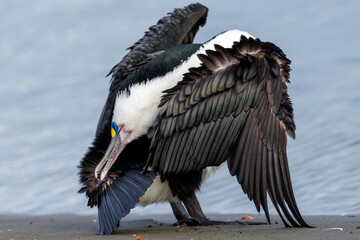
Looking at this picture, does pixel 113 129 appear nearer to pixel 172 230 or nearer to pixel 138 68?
pixel 138 68

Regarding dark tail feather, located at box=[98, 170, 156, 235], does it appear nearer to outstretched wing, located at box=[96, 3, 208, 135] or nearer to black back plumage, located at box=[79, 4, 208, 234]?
black back plumage, located at box=[79, 4, 208, 234]

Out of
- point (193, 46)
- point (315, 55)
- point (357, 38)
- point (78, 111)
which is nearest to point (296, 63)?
point (315, 55)

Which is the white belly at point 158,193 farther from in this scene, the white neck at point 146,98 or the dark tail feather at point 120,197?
the white neck at point 146,98

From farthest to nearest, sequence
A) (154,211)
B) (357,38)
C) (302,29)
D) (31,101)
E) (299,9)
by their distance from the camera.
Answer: (299,9)
(302,29)
(357,38)
(31,101)
(154,211)

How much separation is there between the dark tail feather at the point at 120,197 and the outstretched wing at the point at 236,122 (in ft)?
0.72

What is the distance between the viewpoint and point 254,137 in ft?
21.6

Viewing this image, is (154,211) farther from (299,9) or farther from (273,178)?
(299,9)

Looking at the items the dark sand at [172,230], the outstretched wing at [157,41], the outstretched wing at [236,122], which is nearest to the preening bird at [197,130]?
the outstretched wing at [236,122]

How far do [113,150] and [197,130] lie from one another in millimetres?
869

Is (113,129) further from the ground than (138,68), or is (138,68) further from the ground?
(138,68)

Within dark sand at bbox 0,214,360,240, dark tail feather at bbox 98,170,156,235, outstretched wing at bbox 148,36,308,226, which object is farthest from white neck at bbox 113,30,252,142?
dark sand at bbox 0,214,360,240

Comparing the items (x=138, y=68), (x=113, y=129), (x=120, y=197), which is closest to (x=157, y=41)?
(x=138, y=68)

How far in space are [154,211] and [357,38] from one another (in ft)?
33.6

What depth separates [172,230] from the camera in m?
7.09
